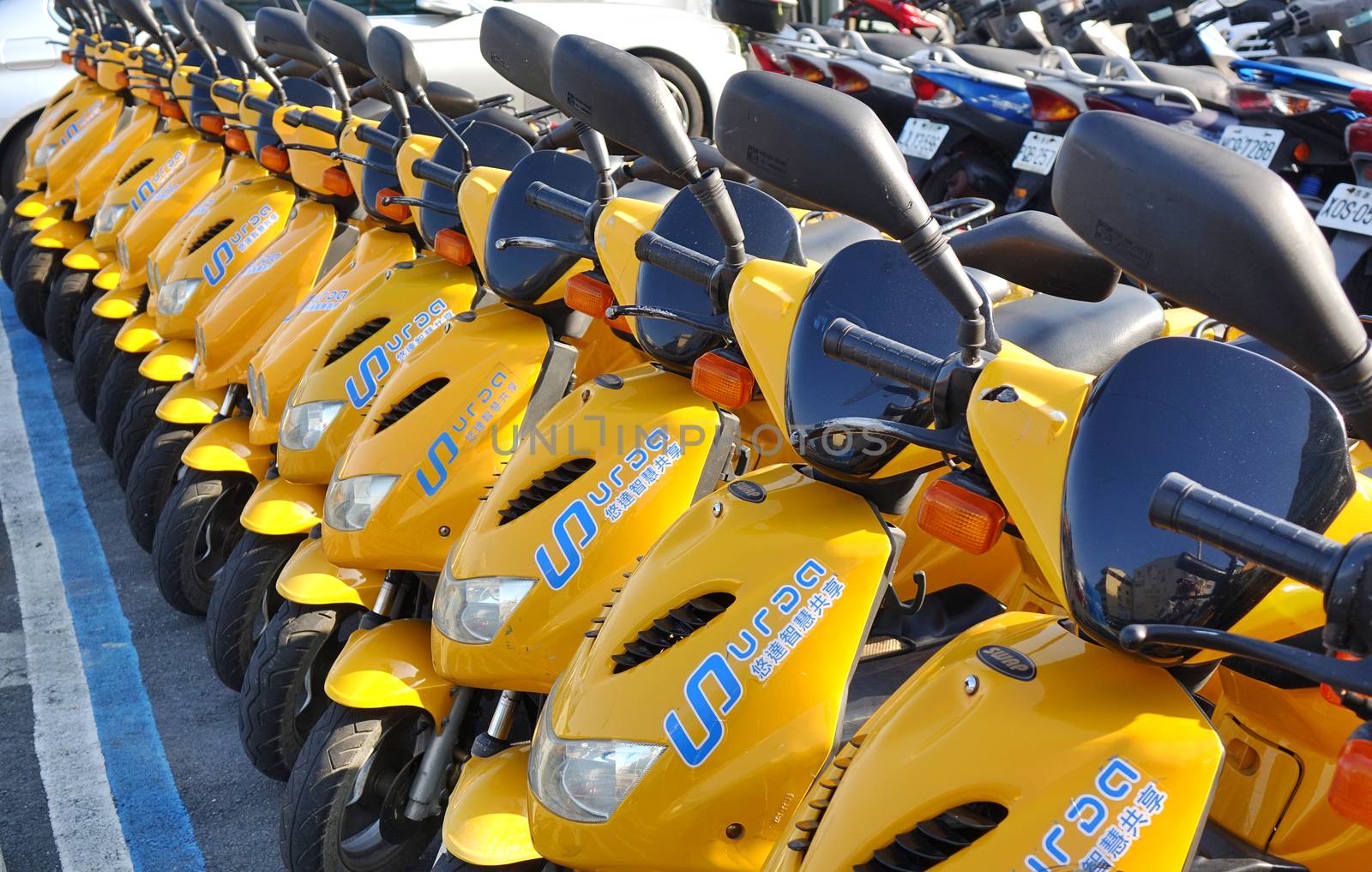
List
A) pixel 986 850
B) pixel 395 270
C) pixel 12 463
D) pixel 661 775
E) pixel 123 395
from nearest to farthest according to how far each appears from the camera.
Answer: pixel 986 850, pixel 661 775, pixel 395 270, pixel 123 395, pixel 12 463

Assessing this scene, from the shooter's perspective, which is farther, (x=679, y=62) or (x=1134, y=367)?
(x=679, y=62)

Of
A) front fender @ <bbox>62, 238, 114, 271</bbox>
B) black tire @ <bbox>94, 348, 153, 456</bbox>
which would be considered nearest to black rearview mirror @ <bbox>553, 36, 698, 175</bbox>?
black tire @ <bbox>94, 348, 153, 456</bbox>

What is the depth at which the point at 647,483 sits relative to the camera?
2.36 meters

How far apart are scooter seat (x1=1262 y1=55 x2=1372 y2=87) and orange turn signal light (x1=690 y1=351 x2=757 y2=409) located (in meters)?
4.45

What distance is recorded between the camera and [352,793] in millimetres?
2496

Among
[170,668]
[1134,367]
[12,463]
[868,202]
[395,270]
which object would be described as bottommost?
[12,463]

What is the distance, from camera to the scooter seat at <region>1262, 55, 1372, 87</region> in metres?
5.65

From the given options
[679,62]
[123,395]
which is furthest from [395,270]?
[679,62]

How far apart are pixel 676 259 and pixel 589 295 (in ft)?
1.58

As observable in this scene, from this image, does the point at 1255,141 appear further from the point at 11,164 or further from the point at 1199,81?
the point at 11,164

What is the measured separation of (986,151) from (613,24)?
287 centimetres

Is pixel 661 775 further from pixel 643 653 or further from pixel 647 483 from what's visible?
pixel 647 483

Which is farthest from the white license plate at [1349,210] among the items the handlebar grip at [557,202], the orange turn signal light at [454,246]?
the handlebar grip at [557,202]

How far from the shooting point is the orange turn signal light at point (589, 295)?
265 centimetres
